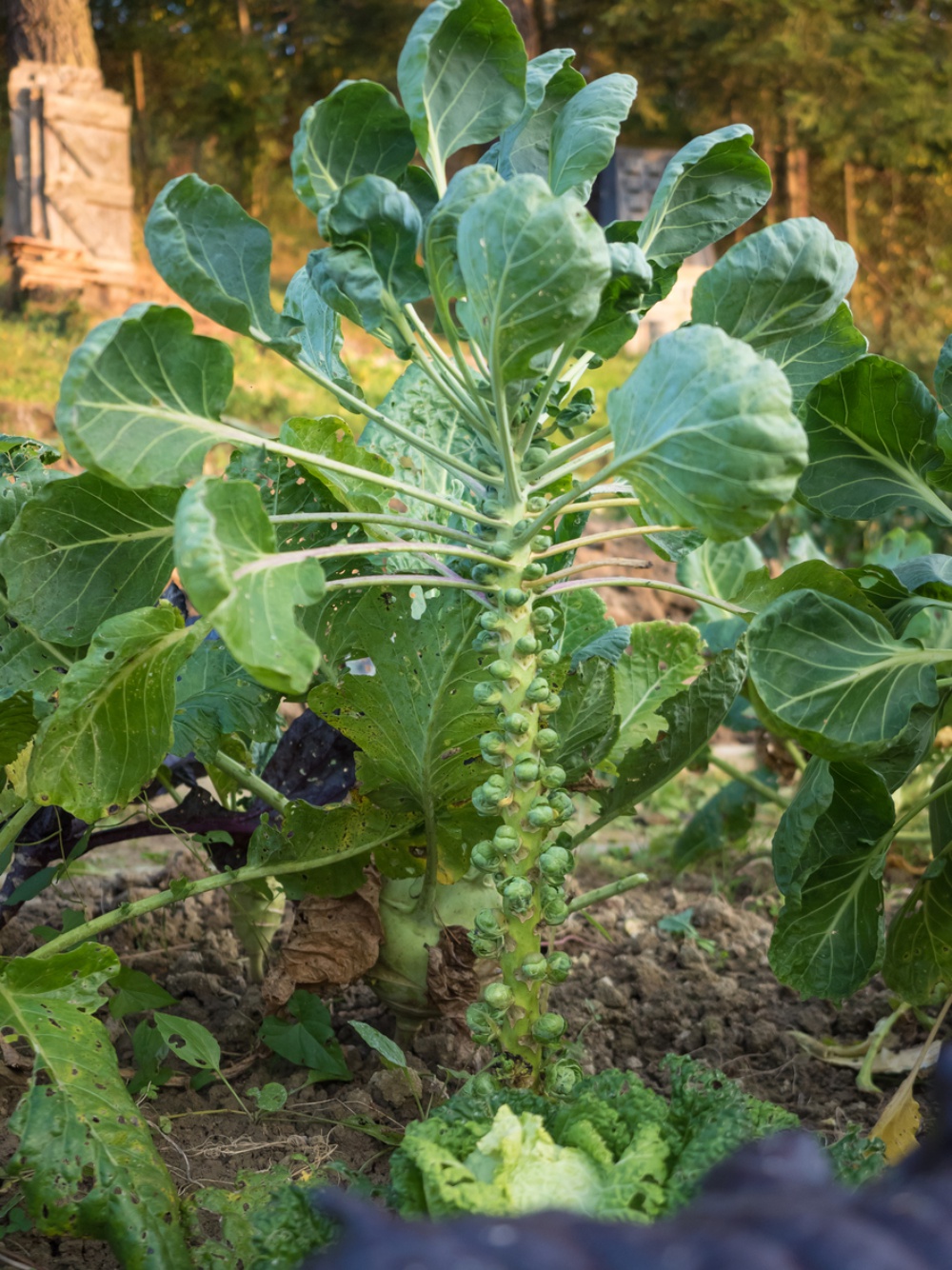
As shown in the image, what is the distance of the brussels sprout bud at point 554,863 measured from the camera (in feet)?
3.84

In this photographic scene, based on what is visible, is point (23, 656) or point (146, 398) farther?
point (23, 656)

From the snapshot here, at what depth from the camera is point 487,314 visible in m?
1.06

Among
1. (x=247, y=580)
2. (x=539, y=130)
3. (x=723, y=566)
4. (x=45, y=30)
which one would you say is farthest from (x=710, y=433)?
(x=45, y=30)

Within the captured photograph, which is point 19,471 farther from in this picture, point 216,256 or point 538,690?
point 538,690

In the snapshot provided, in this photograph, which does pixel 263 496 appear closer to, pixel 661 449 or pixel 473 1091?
pixel 661 449

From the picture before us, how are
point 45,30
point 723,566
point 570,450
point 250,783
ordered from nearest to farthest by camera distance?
point 570,450, point 250,783, point 723,566, point 45,30

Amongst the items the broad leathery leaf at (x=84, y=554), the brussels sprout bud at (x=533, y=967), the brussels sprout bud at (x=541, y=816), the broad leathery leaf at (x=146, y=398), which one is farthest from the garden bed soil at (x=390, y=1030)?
the broad leathery leaf at (x=146, y=398)

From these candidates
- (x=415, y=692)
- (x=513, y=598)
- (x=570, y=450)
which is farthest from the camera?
(x=415, y=692)

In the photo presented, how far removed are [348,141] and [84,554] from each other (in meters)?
0.58

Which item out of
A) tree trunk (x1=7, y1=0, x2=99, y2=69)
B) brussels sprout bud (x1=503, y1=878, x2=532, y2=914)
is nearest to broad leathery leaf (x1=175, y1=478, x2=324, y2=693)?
brussels sprout bud (x1=503, y1=878, x2=532, y2=914)

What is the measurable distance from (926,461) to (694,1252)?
1.26 metres

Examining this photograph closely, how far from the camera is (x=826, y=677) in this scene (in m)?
1.29

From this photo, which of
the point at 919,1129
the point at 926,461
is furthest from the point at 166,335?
the point at 919,1129

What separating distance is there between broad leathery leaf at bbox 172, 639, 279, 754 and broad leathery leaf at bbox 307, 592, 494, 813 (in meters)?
0.13
